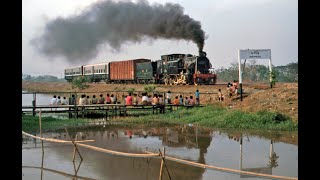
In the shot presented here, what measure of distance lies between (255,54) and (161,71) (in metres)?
17.6

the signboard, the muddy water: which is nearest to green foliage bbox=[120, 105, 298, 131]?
the muddy water

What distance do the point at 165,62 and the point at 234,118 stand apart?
20128mm

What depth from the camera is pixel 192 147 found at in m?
Result: 12.8

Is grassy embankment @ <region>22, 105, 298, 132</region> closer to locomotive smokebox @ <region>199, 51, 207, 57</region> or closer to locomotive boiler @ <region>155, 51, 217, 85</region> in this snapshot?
locomotive boiler @ <region>155, 51, 217, 85</region>

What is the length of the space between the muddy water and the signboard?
238 inches

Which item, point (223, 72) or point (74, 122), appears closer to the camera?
point (74, 122)

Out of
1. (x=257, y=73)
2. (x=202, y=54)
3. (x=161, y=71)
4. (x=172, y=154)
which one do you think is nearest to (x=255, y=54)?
(x=172, y=154)

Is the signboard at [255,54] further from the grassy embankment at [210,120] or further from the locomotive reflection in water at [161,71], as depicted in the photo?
the locomotive reflection in water at [161,71]

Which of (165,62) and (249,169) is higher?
(165,62)

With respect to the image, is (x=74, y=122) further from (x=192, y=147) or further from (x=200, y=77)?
(x=200, y=77)

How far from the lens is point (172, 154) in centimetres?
1165
